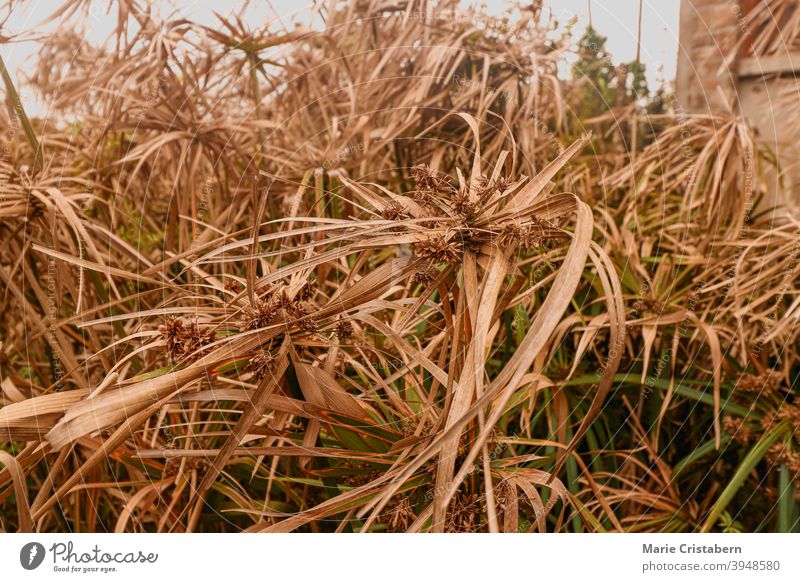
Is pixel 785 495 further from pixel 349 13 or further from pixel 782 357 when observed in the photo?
pixel 349 13

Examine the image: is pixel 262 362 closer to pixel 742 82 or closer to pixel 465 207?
pixel 465 207

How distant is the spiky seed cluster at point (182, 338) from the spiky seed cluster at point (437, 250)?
6.0 inches

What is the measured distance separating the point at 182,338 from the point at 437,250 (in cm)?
18

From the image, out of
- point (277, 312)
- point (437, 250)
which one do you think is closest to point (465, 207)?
point (437, 250)

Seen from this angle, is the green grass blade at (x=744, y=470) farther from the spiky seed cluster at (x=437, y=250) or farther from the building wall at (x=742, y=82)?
the spiky seed cluster at (x=437, y=250)

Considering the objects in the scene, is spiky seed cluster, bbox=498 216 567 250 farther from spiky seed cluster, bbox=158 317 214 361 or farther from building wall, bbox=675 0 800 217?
building wall, bbox=675 0 800 217

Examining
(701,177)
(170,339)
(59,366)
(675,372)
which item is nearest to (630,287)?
(675,372)

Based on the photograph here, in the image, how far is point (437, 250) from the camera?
1.29 ft

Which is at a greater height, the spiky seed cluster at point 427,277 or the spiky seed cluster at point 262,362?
the spiky seed cluster at point 427,277

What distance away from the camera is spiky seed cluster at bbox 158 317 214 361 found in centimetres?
41

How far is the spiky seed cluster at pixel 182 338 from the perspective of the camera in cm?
41

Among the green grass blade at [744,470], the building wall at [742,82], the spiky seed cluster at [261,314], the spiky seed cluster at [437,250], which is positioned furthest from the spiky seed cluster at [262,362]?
the building wall at [742,82]

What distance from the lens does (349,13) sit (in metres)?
0.67

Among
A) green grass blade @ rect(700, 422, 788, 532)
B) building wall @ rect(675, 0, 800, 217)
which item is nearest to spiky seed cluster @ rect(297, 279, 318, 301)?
green grass blade @ rect(700, 422, 788, 532)
